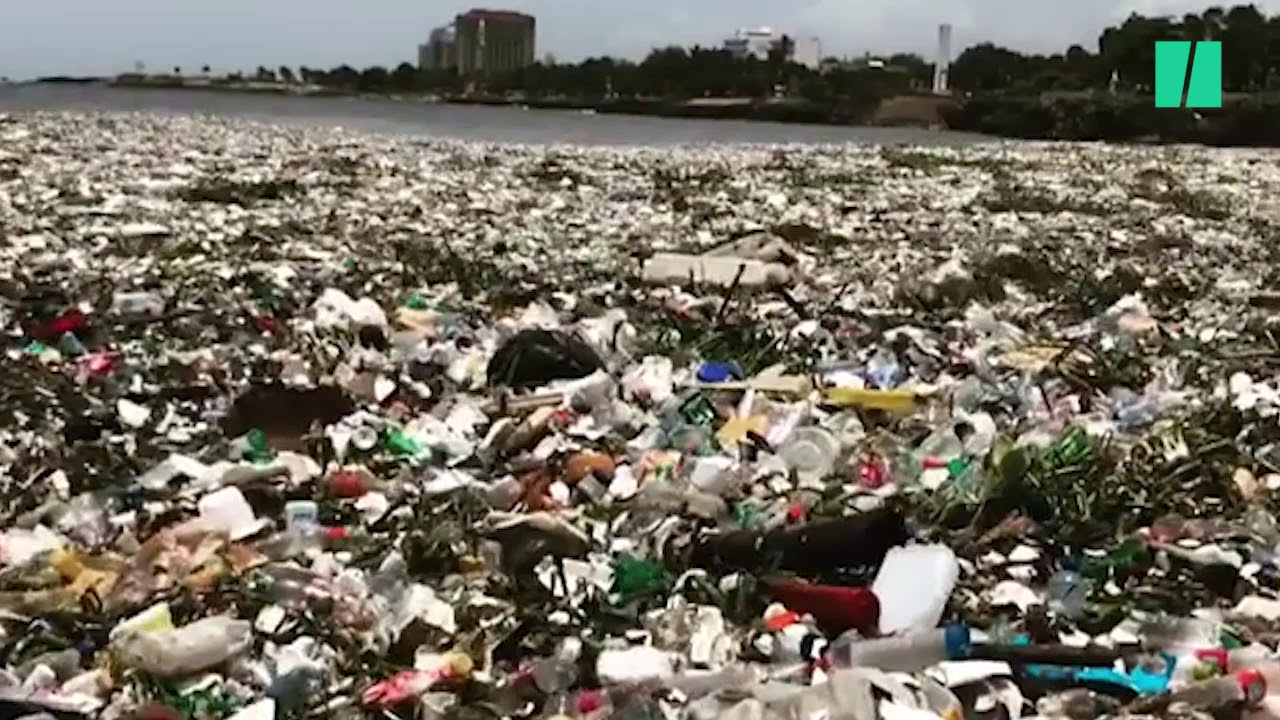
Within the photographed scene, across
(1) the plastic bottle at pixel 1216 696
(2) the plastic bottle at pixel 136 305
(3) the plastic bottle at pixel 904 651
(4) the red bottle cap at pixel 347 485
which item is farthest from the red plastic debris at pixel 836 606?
(2) the plastic bottle at pixel 136 305

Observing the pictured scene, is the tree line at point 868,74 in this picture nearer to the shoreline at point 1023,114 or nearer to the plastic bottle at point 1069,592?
the shoreline at point 1023,114

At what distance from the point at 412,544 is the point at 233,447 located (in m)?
1.26

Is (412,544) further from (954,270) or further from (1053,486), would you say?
(954,270)

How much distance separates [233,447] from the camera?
4988mm

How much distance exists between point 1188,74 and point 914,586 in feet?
197

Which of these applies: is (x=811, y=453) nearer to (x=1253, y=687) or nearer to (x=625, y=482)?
(x=625, y=482)

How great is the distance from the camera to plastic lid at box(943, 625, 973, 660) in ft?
10.9

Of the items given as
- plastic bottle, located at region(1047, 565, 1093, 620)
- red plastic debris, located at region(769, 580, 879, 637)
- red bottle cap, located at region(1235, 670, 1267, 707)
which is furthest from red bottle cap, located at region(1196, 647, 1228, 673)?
red plastic debris, located at region(769, 580, 879, 637)

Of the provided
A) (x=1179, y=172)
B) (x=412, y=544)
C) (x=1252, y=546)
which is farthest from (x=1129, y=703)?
(x=1179, y=172)

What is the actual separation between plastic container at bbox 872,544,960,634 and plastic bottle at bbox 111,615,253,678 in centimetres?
150

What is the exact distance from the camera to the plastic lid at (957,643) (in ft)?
10.9

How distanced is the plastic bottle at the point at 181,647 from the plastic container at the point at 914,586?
1.50 m

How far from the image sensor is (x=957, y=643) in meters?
3.33

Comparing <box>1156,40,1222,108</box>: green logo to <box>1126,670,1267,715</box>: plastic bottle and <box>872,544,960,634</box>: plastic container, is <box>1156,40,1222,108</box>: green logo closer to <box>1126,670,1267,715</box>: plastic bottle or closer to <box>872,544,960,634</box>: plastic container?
<box>872,544,960,634</box>: plastic container
